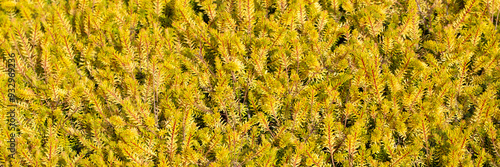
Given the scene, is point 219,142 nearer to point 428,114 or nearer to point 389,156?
point 389,156

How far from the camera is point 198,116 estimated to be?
81.7 inches

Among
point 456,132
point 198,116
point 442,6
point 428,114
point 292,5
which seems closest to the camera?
point 456,132

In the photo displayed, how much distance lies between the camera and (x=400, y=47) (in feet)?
6.98

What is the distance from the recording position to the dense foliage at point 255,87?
1.83 meters

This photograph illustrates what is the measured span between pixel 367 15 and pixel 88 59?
1.46 m

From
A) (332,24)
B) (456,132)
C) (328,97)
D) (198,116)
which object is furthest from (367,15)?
(198,116)

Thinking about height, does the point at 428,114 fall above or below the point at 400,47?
below

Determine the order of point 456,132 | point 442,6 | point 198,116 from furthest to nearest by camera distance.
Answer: point 442,6 < point 198,116 < point 456,132

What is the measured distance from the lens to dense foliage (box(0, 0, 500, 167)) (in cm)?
183

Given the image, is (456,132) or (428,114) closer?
(456,132)

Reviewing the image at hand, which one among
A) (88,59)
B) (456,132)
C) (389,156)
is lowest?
(389,156)

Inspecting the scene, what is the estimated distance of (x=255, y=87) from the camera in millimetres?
2072

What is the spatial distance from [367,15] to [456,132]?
74 centimetres

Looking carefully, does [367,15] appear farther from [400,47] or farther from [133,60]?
[133,60]
